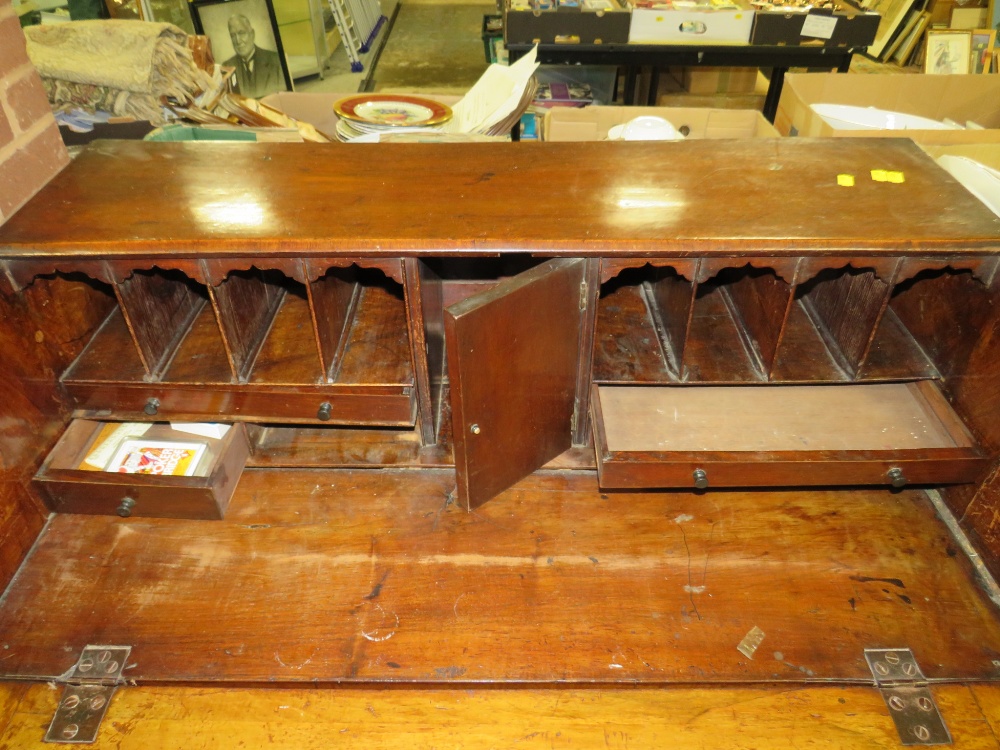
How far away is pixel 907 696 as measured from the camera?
1.15 metres

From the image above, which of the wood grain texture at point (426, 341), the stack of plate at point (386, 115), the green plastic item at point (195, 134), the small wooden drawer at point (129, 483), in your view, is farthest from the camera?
the stack of plate at point (386, 115)

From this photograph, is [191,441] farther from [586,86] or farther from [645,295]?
[586,86]

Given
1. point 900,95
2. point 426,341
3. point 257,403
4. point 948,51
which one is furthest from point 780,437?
point 948,51

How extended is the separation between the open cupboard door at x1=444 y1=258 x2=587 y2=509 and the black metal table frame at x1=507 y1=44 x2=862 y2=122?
2.45 meters

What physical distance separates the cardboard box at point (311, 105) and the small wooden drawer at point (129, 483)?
61.1 inches

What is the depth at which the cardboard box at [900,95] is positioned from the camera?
90.9 inches

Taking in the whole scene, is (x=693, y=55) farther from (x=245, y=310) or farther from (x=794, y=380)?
(x=245, y=310)

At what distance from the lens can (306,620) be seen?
1247 mm

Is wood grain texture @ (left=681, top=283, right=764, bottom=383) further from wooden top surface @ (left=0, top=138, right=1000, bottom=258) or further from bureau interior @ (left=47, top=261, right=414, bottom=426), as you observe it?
bureau interior @ (left=47, top=261, right=414, bottom=426)

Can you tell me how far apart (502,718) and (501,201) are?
3.05ft

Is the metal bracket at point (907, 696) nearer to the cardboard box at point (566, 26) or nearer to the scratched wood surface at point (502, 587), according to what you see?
the scratched wood surface at point (502, 587)

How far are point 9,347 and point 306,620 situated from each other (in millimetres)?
746

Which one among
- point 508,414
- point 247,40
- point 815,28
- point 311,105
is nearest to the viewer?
point 508,414

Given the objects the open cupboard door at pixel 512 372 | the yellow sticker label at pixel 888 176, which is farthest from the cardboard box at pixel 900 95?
the open cupboard door at pixel 512 372
